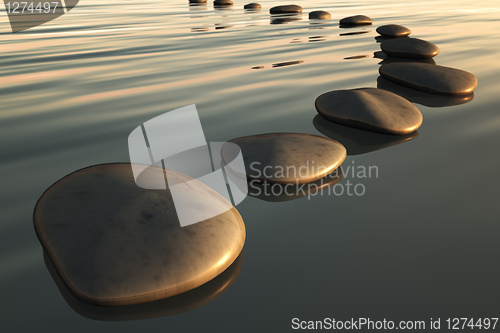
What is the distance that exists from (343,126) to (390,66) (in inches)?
52.2

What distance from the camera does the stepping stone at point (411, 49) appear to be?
485cm

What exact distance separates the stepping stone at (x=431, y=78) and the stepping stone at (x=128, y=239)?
2382 mm

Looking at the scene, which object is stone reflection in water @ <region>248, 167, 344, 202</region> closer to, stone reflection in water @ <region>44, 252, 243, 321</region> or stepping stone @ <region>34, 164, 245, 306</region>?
stepping stone @ <region>34, 164, 245, 306</region>

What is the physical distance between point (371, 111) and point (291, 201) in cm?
104

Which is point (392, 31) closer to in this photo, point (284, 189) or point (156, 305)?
point (284, 189)

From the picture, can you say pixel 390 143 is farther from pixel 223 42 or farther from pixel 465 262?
pixel 223 42

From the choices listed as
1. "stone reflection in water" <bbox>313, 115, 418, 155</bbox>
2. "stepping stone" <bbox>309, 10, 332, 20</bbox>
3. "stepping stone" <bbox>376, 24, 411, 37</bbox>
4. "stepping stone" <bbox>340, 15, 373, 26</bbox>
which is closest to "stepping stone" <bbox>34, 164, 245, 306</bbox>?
"stone reflection in water" <bbox>313, 115, 418, 155</bbox>

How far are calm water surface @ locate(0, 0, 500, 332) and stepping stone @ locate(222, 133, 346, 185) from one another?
14cm

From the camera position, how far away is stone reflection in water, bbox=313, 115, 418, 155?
248 centimetres

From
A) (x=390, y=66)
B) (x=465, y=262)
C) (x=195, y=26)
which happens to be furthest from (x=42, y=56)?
(x=465, y=262)

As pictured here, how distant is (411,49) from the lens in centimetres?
489

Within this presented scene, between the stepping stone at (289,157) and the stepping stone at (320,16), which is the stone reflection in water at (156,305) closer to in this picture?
the stepping stone at (289,157)

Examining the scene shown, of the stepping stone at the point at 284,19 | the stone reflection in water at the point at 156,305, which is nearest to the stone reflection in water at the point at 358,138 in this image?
the stone reflection in water at the point at 156,305

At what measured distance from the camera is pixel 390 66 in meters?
3.80
